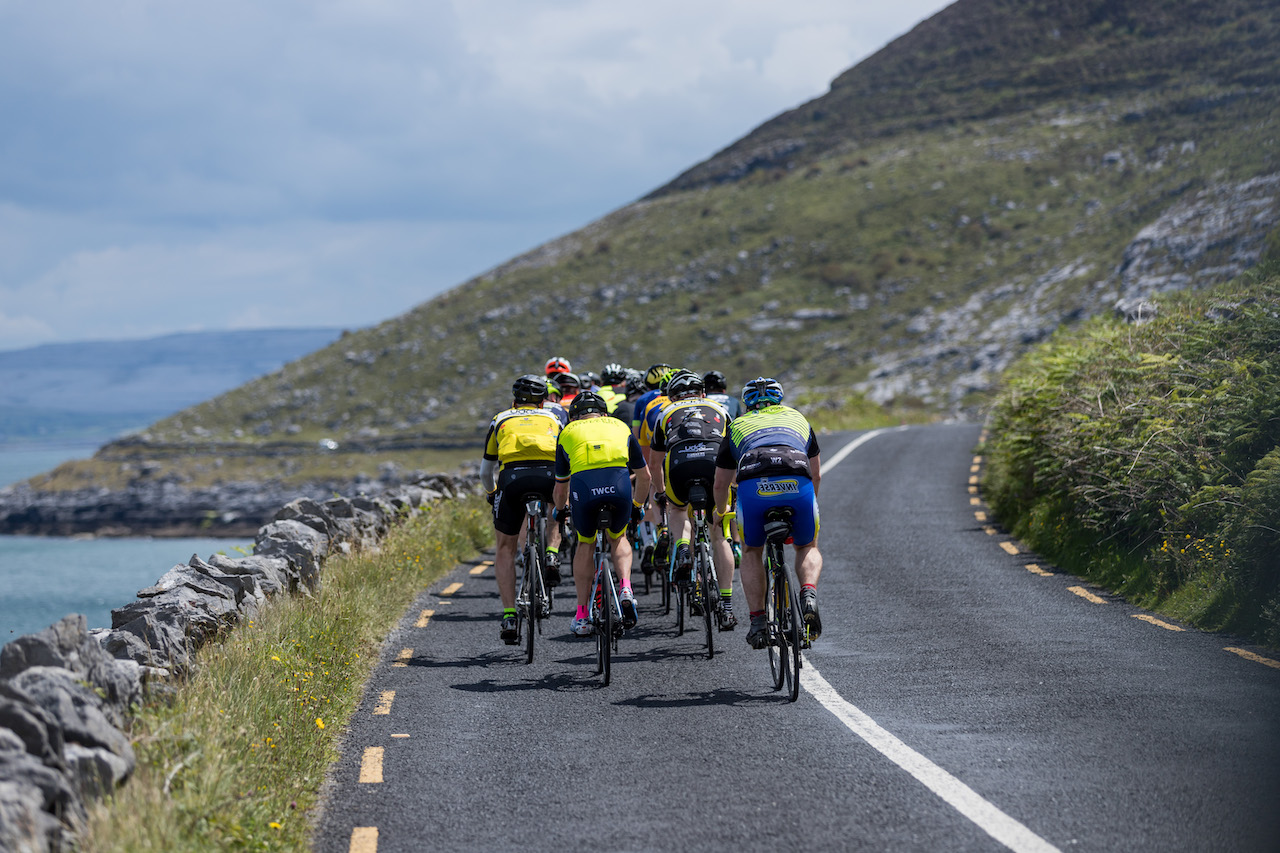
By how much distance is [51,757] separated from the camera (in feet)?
15.3

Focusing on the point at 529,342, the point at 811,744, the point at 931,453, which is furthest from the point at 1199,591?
the point at 529,342

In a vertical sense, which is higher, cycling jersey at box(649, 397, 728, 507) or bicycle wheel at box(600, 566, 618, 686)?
cycling jersey at box(649, 397, 728, 507)

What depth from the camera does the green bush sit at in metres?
10.2

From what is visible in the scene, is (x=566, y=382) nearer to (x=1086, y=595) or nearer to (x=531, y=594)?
(x=531, y=594)

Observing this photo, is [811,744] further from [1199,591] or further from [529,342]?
[529,342]

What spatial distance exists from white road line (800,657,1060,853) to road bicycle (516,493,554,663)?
2.62 meters

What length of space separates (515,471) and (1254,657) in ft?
20.3

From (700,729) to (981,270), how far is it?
7834 centimetres

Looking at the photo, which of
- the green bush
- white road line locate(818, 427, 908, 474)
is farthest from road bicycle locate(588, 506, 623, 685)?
white road line locate(818, 427, 908, 474)

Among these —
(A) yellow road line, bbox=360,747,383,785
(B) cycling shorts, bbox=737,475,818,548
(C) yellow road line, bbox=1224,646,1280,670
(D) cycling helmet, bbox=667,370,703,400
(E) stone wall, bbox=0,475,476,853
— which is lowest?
(C) yellow road line, bbox=1224,646,1280,670

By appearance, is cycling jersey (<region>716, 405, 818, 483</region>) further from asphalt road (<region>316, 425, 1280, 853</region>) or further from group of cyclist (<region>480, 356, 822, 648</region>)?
asphalt road (<region>316, 425, 1280, 853</region>)

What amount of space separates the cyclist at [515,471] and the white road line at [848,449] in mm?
15065

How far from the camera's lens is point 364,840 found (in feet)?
18.3

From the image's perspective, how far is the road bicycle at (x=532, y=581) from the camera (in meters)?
9.80
